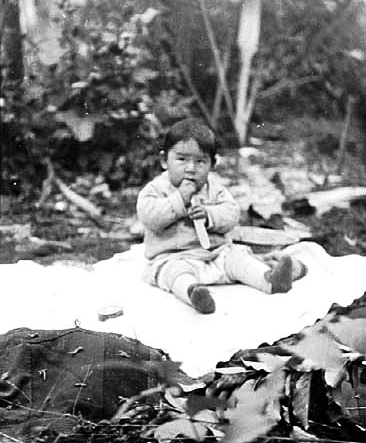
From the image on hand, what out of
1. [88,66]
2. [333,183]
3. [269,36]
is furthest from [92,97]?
[333,183]

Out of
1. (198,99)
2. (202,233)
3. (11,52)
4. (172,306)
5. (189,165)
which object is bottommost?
(172,306)

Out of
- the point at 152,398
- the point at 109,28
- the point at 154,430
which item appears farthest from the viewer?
the point at 109,28

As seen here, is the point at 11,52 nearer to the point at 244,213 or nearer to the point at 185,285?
the point at 244,213

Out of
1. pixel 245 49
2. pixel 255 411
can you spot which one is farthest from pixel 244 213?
pixel 255 411

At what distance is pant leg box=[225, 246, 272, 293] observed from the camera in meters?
2.32

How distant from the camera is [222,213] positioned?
2.44m

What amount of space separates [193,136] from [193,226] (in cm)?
24

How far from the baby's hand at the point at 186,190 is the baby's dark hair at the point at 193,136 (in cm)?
10

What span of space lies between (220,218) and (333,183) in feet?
1.38

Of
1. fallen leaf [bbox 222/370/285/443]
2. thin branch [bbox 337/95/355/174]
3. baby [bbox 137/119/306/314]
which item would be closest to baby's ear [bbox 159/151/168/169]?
baby [bbox 137/119/306/314]

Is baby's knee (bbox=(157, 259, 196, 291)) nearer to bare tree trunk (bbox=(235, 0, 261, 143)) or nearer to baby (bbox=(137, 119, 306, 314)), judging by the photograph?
baby (bbox=(137, 119, 306, 314))

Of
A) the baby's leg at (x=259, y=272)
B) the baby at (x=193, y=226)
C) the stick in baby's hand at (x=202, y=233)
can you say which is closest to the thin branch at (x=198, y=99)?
the baby at (x=193, y=226)

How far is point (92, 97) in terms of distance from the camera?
104 inches

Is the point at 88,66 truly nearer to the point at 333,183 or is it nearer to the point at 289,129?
the point at 289,129
